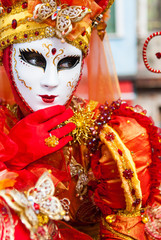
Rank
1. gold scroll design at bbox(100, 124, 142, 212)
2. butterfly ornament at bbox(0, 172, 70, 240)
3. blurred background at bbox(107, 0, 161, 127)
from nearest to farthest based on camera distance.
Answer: butterfly ornament at bbox(0, 172, 70, 240) → gold scroll design at bbox(100, 124, 142, 212) → blurred background at bbox(107, 0, 161, 127)

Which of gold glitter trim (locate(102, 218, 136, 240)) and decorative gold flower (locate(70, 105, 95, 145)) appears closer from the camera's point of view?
gold glitter trim (locate(102, 218, 136, 240))

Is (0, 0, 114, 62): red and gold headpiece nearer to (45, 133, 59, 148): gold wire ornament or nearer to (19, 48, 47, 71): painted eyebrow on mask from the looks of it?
(19, 48, 47, 71): painted eyebrow on mask

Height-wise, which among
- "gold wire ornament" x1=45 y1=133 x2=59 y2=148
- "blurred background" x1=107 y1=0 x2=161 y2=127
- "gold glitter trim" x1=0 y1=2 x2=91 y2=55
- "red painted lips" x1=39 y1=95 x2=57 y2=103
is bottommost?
"blurred background" x1=107 y1=0 x2=161 y2=127

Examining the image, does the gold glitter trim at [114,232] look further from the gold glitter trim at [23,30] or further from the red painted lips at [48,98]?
the gold glitter trim at [23,30]

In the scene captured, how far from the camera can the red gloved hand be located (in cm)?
87

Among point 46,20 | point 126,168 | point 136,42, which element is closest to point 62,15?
point 46,20

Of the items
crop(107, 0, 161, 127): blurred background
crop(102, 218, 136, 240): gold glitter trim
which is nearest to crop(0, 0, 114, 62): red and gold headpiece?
crop(102, 218, 136, 240): gold glitter trim

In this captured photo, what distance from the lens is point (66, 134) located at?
3.24 ft

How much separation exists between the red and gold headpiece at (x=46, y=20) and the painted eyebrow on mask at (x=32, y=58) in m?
0.04

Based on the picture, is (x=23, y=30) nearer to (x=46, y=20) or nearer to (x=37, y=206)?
(x=46, y=20)

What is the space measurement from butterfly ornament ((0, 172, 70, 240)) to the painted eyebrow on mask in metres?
0.33

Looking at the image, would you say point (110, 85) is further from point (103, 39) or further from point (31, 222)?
point (31, 222)

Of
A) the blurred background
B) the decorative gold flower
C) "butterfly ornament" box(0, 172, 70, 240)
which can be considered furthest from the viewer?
the blurred background

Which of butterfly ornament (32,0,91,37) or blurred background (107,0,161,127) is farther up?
butterfly ornament (32,0,91,37)
